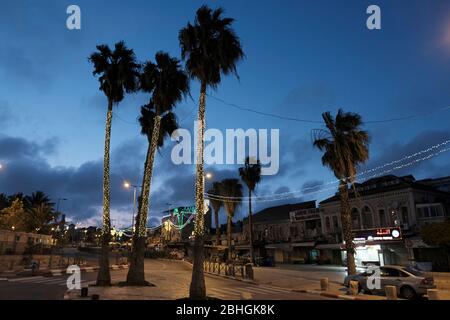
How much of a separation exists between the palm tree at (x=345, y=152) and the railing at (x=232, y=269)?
906cm

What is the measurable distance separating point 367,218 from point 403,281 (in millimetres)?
26729

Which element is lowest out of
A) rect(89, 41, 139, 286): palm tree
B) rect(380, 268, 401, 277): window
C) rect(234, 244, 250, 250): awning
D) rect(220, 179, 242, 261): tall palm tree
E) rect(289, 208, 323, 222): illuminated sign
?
rect(380, 268, 401, 277): window

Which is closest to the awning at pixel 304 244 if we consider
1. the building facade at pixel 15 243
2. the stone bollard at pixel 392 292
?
the stone bollard at pixel 392 292

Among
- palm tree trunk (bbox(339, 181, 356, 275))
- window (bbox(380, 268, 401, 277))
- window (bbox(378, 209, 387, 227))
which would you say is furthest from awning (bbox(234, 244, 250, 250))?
window (bbox(380, 268, 401, 277))

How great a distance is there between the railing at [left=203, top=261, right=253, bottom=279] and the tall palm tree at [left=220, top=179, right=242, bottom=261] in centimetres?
1374

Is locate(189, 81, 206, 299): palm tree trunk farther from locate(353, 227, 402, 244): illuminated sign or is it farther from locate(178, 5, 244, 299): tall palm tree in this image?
locate(353, 227, 402, 244): illuminated sign

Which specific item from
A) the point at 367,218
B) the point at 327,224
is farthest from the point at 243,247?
the point at 367,218

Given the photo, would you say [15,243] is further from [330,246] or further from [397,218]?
[397,218]

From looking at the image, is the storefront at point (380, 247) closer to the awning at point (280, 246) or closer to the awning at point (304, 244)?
the awning at point (304, 244)

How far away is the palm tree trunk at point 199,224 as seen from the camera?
15289mm

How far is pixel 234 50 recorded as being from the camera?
1723 cm

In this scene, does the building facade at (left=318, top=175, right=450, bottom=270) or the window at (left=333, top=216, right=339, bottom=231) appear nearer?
the building facade at (left=318, top=175, right=450, bottom=270)

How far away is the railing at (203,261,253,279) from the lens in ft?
96.4
